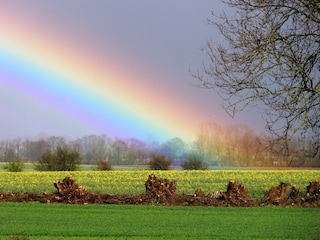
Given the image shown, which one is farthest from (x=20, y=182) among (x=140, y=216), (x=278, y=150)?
(x=278, y=150)

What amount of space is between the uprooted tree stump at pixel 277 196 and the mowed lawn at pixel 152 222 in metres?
1.86

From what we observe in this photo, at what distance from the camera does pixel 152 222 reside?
2488cm

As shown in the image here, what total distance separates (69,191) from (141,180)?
14808 millimetres

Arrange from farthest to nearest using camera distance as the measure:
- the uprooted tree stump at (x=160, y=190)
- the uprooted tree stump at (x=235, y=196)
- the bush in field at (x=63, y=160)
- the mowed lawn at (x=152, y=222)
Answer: the bush in field at (x=63, y=160) → the uprooted tree stump at (x=160, y=190) → the uprooted tree stump at (x=235, y=196) → the mowed lawn at (x=152, y=222)

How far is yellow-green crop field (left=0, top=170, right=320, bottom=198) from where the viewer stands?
4211 centimetres

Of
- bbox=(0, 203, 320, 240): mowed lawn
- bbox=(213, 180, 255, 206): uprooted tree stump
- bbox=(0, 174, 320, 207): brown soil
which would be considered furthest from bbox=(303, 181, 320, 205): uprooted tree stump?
bbox=(213, 180, 255, 206): uprooted tree stump

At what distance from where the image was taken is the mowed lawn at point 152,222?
2141cm

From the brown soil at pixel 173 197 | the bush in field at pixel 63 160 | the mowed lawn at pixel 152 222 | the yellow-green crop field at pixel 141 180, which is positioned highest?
the bush in field at pixel 63 160

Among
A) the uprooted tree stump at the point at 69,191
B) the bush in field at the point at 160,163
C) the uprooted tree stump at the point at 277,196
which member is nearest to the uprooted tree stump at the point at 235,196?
the uprooted tree stump at the point at 277,196

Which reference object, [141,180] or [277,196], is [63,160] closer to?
[141,180]

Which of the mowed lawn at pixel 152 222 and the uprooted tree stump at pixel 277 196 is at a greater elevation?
the uprooted tree stump at pixel 277 196

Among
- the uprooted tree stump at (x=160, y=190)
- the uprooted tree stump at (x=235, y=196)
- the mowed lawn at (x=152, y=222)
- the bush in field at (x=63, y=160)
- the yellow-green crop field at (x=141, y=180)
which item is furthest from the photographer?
the bush in field at (x=63, y=160)

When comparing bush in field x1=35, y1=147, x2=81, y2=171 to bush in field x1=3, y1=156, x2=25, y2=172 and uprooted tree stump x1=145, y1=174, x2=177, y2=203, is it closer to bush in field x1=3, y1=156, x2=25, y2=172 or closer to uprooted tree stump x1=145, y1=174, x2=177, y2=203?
bush in field x1=3, y1=156, x2=25, y2=172

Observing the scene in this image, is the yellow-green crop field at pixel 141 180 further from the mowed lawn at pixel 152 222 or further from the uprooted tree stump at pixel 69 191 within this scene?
the mowed lawn at pixel 152 222
